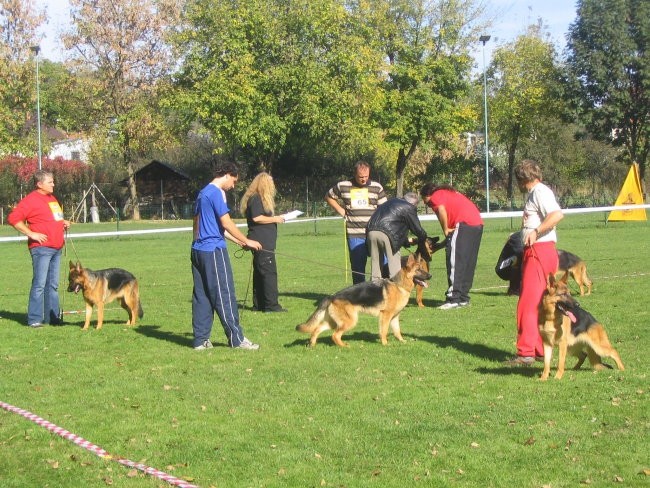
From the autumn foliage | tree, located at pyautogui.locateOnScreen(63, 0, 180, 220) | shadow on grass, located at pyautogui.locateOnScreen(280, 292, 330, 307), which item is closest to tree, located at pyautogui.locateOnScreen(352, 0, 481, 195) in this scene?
tree, located at pyautogui.locateOnScreen(63, 0, 180, 220)

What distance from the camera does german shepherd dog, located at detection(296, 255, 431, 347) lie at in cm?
966

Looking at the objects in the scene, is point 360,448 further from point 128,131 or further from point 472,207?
point 128,131

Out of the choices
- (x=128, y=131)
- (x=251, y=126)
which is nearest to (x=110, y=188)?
(x=128, y=131)

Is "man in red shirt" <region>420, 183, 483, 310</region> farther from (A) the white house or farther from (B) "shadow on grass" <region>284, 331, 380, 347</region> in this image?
(A) the white house

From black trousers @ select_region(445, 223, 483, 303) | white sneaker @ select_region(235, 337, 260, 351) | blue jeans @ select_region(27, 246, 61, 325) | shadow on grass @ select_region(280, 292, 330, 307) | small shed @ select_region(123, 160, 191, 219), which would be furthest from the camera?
small shed @ select_region(123, 160, 191, 219)

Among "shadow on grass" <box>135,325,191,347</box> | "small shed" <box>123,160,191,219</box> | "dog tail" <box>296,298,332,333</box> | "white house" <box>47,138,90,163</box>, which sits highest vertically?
"white house" <box>47,138,90,163</box>

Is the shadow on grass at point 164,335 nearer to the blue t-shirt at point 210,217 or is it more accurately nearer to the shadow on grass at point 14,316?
the blue t-shirt at point 210,217

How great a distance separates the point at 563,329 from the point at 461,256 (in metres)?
4.66

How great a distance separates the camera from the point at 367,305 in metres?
9.80

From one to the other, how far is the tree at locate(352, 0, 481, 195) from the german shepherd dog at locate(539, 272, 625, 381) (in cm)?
4878

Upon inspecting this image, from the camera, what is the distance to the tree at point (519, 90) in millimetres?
60656

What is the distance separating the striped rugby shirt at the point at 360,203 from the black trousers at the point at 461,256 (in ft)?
4.00

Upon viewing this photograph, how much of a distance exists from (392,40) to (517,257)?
49.7 m

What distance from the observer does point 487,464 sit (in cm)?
548
